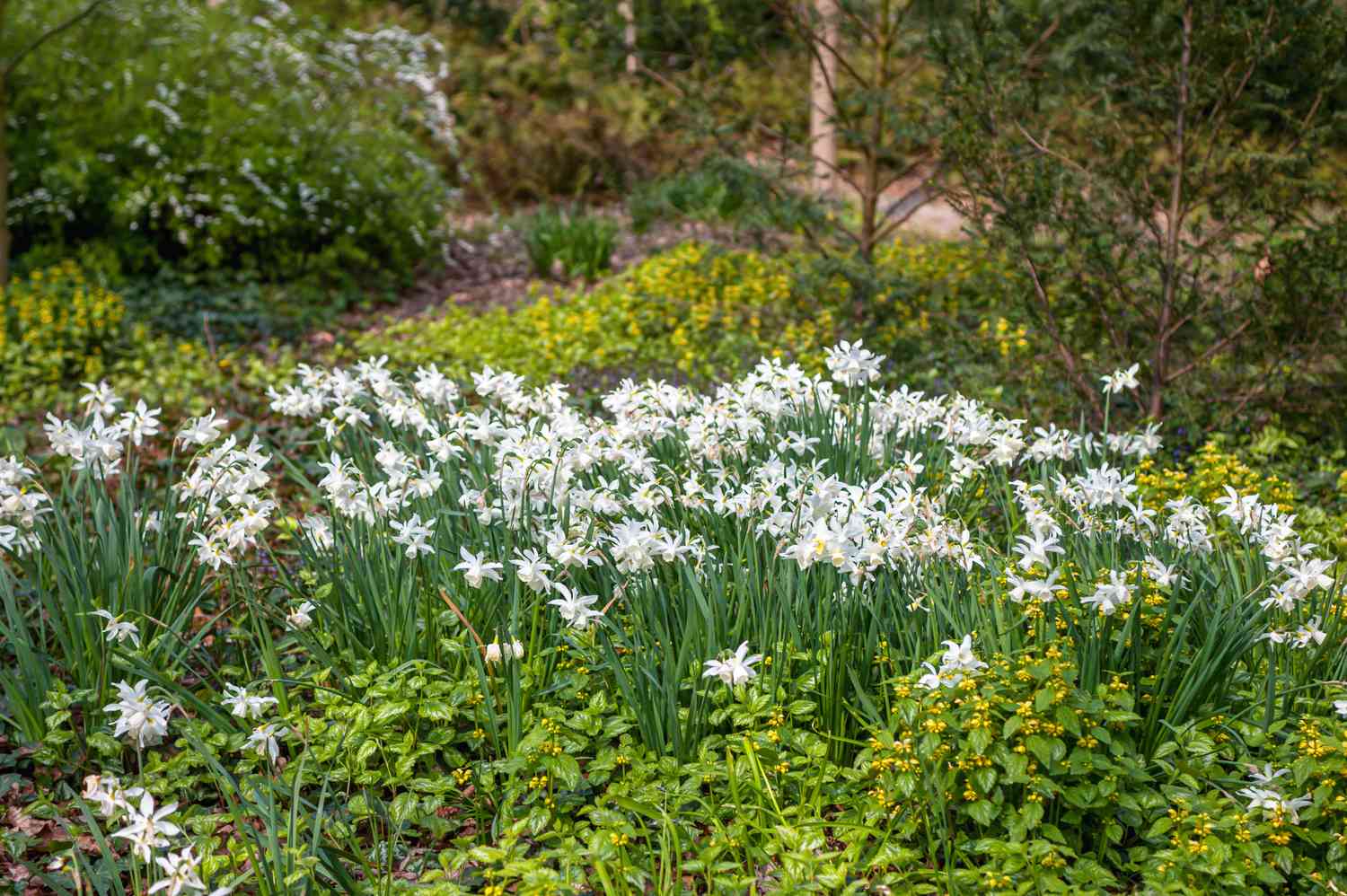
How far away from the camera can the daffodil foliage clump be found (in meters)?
2.32

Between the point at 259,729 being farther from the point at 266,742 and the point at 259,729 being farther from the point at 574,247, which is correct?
the point at 574,247

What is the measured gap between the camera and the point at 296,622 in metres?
2.80

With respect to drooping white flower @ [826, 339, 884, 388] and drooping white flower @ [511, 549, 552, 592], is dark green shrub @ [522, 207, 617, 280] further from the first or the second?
drooping white flower @ [511, 549, 552, 592]

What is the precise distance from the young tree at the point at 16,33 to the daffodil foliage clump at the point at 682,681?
4.63 metres

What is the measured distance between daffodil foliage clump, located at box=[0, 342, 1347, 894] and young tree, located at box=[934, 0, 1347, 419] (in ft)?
5.59

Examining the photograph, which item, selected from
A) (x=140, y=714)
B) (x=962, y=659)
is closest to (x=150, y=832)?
(x=140, y=714)

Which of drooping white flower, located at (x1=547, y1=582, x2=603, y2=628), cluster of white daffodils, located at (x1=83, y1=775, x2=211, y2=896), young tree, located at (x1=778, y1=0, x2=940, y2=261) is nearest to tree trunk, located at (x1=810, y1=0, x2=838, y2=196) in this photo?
young tree, located at (x1=778, y1=0, x2=940, y2=261)

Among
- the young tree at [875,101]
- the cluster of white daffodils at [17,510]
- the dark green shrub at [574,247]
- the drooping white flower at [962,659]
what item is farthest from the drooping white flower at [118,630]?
the dark green shrub at [574,247]

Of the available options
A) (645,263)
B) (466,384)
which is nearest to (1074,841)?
(466,384)

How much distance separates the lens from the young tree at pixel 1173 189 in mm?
4676

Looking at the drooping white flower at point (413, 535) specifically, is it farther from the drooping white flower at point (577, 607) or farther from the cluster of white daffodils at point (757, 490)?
the drooping white flower at point (577, 607)

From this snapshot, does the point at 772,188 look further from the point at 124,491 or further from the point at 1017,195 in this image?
the point at 124,491

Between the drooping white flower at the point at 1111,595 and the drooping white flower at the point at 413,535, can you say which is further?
the drooping white flower at the point at 413,535

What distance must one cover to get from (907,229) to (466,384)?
5056 mm
